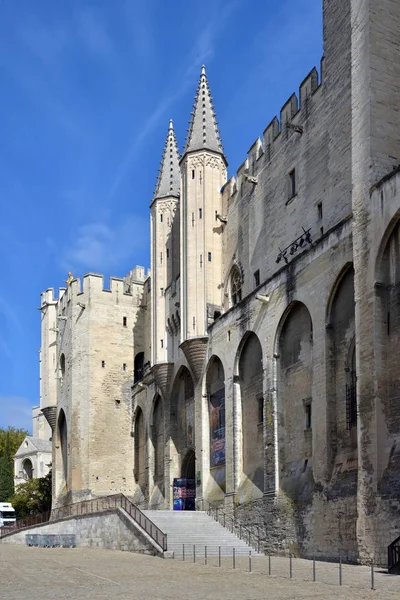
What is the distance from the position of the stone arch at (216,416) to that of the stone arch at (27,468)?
41.0 meters

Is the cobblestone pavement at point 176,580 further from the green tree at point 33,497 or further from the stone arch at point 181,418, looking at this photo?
the green tree at point 33,497

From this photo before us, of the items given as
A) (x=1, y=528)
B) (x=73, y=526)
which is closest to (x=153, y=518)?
(x=73, y=526)

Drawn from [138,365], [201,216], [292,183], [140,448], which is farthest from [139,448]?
[292,183]

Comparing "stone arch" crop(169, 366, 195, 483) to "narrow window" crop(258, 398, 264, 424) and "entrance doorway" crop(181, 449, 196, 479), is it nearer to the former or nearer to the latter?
"entrance doorway" crop(181, 449, 196, 479)

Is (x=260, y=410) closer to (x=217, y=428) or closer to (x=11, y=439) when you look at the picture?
(x=217, y=428)

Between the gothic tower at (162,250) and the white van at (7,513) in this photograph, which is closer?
the gothic tower at (162,250)

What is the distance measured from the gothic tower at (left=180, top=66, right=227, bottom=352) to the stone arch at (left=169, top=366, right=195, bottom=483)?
3.50 meters

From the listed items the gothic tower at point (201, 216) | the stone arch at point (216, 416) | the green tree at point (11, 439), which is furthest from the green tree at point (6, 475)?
the stone arch at point (216, 416)

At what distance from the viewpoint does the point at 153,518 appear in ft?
97.9

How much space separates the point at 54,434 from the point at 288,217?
84.8 ft

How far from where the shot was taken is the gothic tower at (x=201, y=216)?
35969 mm

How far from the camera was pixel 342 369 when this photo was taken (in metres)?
23.9

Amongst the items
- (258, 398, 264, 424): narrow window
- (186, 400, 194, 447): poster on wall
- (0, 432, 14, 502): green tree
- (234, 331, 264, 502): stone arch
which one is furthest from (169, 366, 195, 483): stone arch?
(0, 432, 14, 502): green tree

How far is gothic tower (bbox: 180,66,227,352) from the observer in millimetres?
35969
